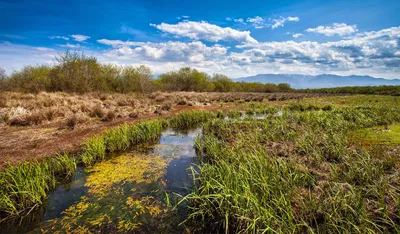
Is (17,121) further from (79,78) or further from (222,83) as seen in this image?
(222,83)

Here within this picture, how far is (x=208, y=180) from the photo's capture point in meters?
4.73

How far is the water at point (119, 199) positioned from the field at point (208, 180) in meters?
0.03

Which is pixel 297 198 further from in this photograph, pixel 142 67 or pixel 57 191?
pixel 142 67

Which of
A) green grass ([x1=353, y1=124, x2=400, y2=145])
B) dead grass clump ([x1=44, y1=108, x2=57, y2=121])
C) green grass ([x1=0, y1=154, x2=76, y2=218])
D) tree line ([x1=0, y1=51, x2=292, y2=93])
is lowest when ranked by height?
green grass ([x1=0, y1=154, x2=76, y2=218])

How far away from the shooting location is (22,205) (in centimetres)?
430

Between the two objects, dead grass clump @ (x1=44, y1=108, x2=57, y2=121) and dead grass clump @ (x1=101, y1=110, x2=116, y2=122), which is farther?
dead grass clump @ (x1=101, y1=110, x2=116, y2=122)

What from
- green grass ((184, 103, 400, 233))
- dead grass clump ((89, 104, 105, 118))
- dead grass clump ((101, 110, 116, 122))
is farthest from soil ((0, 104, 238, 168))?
green grass ((184, 103, 400, 233))

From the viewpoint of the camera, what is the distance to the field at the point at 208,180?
135 inches

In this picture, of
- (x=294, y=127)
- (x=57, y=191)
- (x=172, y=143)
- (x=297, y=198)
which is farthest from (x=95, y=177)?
(x=294, y=127)

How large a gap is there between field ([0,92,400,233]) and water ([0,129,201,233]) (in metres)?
0.03

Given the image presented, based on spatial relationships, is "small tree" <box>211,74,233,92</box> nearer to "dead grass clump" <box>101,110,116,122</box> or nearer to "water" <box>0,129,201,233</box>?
"dead grass clump" <box>101,110,116,122</box>

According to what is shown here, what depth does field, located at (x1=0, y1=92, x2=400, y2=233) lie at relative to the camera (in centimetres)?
344

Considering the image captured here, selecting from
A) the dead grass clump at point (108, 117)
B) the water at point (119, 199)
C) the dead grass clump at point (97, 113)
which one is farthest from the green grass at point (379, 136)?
the dead grass clump at point (97, 113)

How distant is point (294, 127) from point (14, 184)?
10411 millimetres
